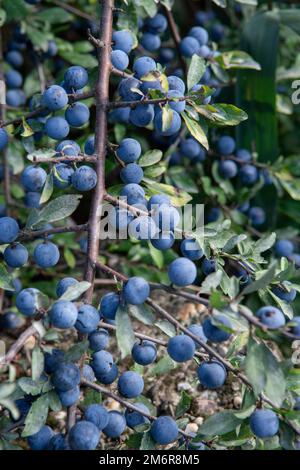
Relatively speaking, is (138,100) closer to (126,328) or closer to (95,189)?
(95,189)

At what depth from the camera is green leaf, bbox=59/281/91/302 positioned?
43.6 inches

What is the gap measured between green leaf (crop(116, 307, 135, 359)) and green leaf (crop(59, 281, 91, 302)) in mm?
68

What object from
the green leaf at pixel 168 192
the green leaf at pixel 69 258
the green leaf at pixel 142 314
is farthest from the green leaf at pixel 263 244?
the green leaf at pixel 69 258

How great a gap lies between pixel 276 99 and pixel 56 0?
2.31 feet

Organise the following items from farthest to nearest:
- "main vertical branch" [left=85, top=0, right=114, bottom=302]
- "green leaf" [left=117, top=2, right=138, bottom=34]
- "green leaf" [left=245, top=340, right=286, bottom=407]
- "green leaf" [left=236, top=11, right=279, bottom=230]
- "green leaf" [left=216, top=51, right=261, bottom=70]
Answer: "green leaf" [left=236, top=11, right=279, bottom=230]
"green leaf" [left=216, top=51, right=261, bottom=70]
"green leaf" [left=117, top=2, right=138, bottom=34]
"main vertical branch" [left=85, top=0, right=114, bottom=302]
"green leaf" [left=245, top=340, right=286, bottom=407]

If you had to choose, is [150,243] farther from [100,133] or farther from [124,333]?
[124,333]

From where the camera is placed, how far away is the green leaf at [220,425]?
1.16m

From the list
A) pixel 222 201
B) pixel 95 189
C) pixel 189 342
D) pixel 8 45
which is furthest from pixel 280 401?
pixel 8 45

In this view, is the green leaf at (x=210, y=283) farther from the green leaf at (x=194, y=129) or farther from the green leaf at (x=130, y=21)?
the green leaf at (x=130, y=21)

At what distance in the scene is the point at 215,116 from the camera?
4.54ft

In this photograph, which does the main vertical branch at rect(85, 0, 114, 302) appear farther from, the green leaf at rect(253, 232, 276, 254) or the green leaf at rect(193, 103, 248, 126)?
the green leaf at rect(253, 232, 276, 254)

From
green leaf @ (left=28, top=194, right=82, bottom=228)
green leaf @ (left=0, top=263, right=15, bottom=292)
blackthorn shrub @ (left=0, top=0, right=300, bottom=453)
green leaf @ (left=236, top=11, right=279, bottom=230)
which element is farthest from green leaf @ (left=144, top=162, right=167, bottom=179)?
green leaf @ (left=236, top=11, right=279, bottom=230)

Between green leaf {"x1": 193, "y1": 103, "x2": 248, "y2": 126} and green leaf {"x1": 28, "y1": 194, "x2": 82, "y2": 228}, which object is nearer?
green leaf {"x1": 28, "y1": 194, "x2": 82, "y2": 228}

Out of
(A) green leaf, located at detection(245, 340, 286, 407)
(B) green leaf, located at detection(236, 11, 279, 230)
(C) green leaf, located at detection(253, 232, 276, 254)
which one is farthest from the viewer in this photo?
(B) green leaf, located at detection(236, 11, 279, 230)
